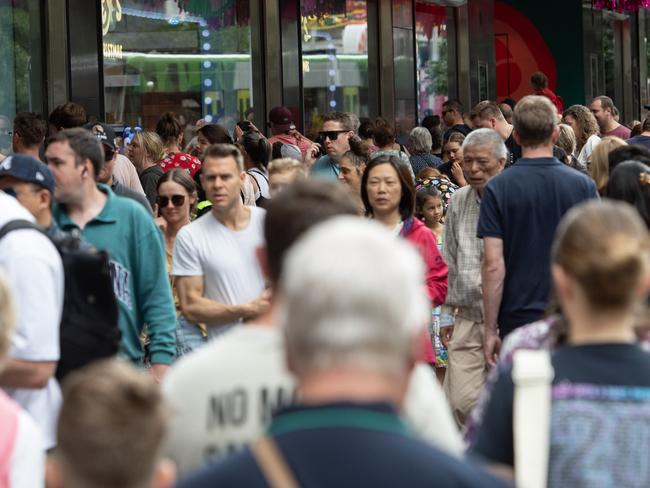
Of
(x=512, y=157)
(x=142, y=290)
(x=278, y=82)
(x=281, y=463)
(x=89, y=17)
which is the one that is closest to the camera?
(x=281, y=463)

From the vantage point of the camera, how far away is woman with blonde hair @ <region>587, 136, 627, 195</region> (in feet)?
26.9

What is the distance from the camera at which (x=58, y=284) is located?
516cm

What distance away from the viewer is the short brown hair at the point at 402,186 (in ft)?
26.7

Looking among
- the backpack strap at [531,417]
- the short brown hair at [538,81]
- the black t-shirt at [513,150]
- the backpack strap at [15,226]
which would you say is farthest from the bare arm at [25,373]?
the short brown hair at [538,81]

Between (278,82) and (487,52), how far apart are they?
33.9 ft

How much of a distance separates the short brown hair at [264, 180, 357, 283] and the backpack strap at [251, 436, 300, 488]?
0.99m

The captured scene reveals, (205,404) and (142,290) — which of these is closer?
(205,404)

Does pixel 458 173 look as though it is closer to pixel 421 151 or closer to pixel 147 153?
pixel 421 151

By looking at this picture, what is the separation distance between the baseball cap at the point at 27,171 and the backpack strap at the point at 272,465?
12.0 feet

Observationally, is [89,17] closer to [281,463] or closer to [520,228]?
[520,228]

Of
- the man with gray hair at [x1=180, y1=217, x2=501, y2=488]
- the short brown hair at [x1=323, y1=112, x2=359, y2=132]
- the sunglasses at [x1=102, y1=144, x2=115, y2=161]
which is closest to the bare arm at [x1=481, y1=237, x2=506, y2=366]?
the sunglasses at [x1=102, y1=144, x2=115, y2=161]

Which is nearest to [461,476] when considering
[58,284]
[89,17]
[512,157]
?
[58,284]

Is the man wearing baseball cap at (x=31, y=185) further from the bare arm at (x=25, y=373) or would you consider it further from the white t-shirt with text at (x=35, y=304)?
the bare arm at (x=25, y=373)

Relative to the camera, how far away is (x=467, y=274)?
8.22 meters
